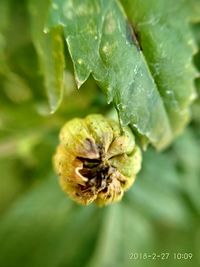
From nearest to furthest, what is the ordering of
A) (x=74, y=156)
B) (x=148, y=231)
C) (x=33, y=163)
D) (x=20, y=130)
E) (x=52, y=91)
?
(x=74, y=156) < (x=52, y=91) < (x=20, y=130) < (x=33, y=163) < (x=148, y=231)

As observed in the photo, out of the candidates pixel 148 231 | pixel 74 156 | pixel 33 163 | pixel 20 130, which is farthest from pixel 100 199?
pixel 148 231

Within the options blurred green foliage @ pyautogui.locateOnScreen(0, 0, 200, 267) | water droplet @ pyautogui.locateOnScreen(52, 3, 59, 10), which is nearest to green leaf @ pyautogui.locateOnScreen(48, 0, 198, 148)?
water droplet @ pyautogui.locateOnScreen(52, 3, 59, 10)

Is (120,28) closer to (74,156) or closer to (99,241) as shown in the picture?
(74,156)

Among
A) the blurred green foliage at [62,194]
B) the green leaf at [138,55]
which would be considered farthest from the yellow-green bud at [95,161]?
the blurred green foliage at [62,194]

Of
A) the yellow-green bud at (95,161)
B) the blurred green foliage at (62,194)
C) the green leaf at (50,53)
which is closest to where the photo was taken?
the yellow-green bud at (95,161)

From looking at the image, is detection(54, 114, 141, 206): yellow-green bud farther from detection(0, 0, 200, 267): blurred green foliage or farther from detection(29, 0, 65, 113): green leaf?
detection(0, 0, 200, 267): blurred green foliage

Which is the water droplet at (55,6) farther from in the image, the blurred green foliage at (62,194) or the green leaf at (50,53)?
the blurred green foliage at (62,194)

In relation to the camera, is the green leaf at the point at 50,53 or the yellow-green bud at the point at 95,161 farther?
the green leaf at the point at 50,53
